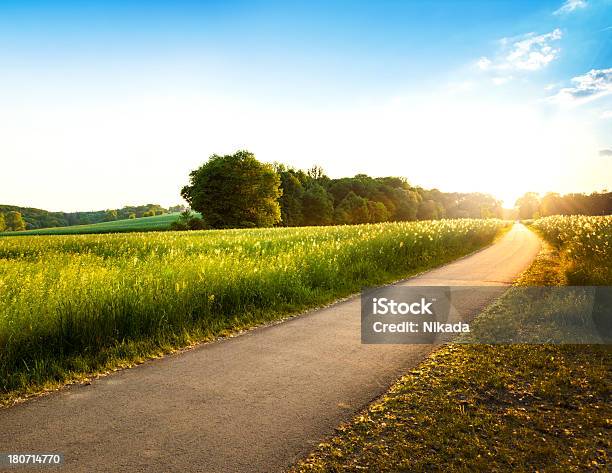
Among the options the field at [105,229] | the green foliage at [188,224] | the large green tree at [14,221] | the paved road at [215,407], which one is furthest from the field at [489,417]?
the large green tree at [14,221]

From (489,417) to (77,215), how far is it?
156459mm

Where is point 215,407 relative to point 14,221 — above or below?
below

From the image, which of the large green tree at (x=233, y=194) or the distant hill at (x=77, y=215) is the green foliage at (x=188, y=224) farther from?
the distant hill at (x=77, y=215)

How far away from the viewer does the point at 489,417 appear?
4.34m

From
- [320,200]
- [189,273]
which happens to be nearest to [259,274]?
[189,273]

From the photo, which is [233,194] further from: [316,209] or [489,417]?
[489,417]

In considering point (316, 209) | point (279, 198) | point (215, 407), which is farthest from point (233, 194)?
point (215, 407)

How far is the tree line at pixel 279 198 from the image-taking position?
62938 millimetres

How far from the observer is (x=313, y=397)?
484cm

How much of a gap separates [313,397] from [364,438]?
39.2 inches

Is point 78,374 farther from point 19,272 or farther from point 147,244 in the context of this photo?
point 147,244

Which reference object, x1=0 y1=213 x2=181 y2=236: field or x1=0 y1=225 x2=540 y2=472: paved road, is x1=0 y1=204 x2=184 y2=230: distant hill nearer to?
x1=0 y1=213 x2=181 y2=236: field

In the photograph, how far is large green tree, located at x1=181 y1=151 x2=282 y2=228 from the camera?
6266 cm

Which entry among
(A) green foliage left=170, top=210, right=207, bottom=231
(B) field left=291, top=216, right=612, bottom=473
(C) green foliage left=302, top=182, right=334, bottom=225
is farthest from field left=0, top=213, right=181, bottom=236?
(B) field left=291, top=216, right=612, bottom=473
